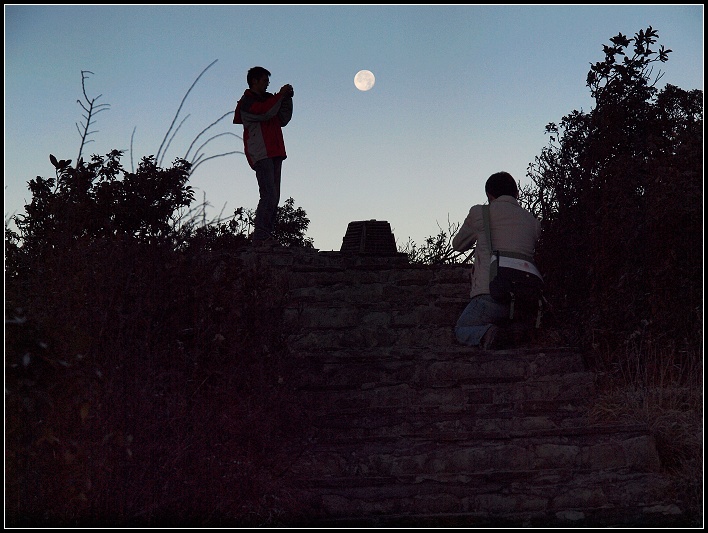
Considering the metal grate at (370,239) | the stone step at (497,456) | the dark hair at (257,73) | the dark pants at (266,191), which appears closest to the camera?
the stone step at (497,456)

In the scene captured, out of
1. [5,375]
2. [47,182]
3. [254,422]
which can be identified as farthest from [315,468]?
[47,182]

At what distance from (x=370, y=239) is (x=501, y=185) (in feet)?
15.9

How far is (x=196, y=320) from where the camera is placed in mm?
5496

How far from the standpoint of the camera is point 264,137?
32.0 ft

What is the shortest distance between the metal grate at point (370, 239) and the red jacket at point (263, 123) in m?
2.74

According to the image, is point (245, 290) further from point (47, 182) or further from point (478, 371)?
point (47, 182)

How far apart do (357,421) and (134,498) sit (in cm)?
223

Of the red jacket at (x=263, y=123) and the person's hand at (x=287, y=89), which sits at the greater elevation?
the person's hand at (x=287, y=89)

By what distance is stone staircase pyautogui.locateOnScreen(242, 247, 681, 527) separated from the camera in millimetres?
5422

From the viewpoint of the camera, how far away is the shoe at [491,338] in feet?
24.0

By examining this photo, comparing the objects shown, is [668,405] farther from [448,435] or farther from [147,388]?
[147,388]

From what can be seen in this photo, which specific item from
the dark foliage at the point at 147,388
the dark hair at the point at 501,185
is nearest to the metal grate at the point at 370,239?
the dark hair at the point at 501,185

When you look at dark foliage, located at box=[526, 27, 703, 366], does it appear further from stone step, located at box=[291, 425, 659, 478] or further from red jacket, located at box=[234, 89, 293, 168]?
red jacket, located at box=[234, 89, 293, 168]

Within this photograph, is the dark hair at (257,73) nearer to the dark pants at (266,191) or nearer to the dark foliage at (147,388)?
the dark pants at (266,191)
